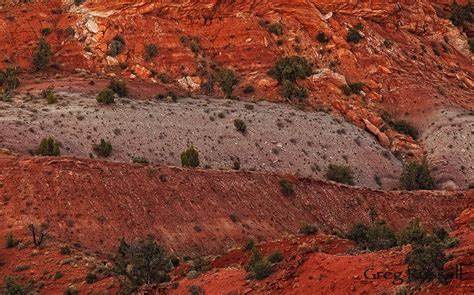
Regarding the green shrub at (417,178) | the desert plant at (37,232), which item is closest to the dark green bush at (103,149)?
the desert plant at (37,232)

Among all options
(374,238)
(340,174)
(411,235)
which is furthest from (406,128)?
(411,235)

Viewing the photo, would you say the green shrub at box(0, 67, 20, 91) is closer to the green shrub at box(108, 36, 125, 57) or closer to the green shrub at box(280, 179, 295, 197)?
the green shrub at box(108, 36, 125, 57)

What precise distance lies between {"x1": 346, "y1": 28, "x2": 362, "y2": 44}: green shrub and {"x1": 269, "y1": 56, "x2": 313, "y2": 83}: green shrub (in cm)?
613

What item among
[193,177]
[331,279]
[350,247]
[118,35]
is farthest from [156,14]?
[331,279]

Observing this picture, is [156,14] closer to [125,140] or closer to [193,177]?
[125,140]

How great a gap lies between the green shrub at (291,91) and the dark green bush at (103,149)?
2138cm

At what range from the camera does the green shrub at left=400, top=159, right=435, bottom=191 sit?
56.0 m

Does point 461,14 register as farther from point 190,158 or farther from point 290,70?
point 190,158

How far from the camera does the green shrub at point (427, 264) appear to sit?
2036 centimetres

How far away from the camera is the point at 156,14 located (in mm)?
70750

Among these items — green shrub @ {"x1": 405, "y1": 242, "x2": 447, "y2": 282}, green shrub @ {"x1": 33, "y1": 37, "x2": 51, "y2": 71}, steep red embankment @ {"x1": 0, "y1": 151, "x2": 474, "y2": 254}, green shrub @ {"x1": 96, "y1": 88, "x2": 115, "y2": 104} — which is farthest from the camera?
green shrub @ {"x1": 33, "y1": 37, "x2": 51, "y2": 71}

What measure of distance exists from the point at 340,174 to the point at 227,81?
595 inches

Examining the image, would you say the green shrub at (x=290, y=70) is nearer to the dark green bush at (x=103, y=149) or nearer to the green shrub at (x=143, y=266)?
the dark green bush at (x=103, y=149)

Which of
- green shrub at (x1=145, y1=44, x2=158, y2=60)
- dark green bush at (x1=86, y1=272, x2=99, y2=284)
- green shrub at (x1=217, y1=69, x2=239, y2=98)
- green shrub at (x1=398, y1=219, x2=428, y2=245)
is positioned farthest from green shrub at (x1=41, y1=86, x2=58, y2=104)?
green shrub at (x1=398, y1=219, x2=428, y2=245)
